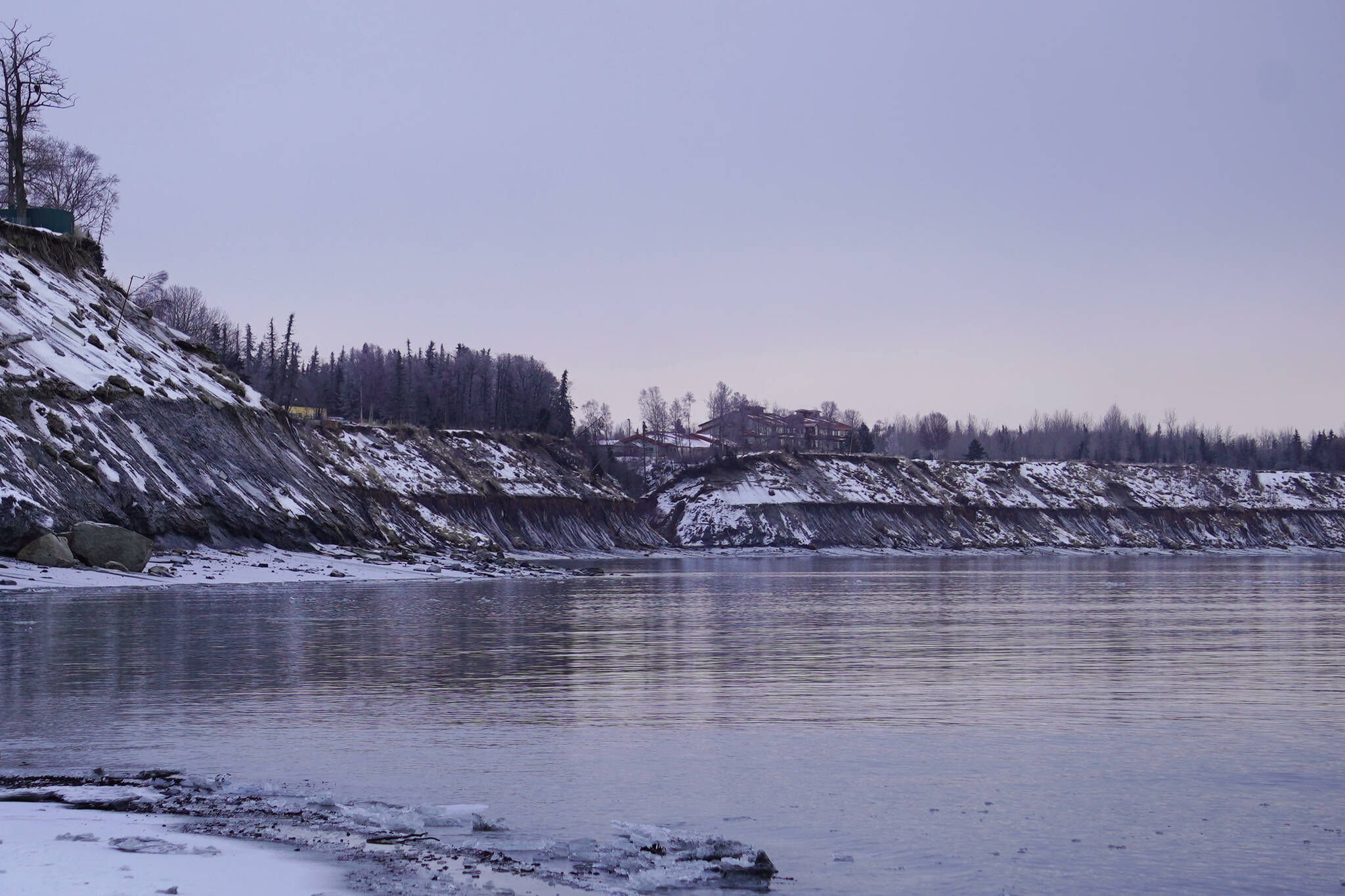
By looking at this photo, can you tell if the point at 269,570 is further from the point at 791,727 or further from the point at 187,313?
the point at 187,313

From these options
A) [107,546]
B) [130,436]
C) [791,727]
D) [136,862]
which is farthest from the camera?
[130,436]

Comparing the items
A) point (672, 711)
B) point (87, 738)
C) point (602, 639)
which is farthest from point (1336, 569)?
point (87, 738)

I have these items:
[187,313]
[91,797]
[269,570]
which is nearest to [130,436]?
[269,570]

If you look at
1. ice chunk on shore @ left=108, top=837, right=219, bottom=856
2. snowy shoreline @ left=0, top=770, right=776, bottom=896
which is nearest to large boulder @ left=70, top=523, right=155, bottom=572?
→ snowy shoreline @ left=0, top=770, right=776, bottom=896

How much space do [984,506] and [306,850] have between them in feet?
457

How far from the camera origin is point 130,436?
47.9 m

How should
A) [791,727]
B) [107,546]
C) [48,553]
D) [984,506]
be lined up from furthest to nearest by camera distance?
[984,506] < [107,546] < [48,553] < [791,727]

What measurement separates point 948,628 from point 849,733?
51.9 feet

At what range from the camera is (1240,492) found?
170 m

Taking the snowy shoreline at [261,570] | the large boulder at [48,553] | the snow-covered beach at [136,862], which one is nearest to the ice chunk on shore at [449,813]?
the snow-covered beach at [136,862]

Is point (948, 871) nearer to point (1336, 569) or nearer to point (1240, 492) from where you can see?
point (1336, 569)

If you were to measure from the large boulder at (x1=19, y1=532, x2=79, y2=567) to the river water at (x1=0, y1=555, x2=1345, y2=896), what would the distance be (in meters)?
6.10

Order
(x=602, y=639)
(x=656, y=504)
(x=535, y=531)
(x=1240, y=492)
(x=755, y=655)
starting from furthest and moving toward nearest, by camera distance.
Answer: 1. (x=1240, y=492)
2. (x=656, y=504)
3. (x=535, y=531)
4. (x=602, y=639)
5. (x=755, y=655)

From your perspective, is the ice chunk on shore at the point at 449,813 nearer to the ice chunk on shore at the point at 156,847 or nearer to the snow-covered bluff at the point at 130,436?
the ice chunk on shore at the point at 156,847
